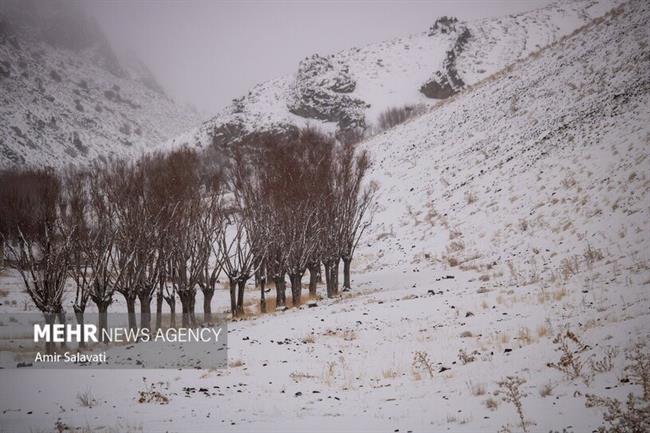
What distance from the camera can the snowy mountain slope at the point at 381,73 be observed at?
419 ft

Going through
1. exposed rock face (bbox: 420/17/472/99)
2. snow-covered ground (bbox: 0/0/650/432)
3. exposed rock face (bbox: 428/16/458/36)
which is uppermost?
exposed rock face (bbox: 428/16/458/36)

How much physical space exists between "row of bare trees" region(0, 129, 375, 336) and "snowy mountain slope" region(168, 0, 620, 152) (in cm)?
9637

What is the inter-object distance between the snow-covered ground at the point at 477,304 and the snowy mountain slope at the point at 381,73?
88752mm

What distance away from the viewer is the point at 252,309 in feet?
75.3

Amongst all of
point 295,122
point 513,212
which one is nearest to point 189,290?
point 513,212

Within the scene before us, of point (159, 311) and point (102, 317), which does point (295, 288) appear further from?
point (102, 317)

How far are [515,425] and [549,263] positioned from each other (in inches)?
566

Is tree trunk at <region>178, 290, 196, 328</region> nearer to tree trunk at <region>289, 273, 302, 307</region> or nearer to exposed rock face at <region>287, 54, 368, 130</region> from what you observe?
tree trunk at <region>289, 273, 302, 307</region>

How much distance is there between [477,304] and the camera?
47.1 feet

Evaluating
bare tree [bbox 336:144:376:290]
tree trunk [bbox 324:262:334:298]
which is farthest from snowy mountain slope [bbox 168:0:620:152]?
tree trunk [bbox 324:262:334:298]

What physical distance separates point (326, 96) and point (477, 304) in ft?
430

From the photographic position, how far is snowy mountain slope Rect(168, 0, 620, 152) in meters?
128

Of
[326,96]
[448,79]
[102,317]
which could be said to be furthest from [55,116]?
[102,317]

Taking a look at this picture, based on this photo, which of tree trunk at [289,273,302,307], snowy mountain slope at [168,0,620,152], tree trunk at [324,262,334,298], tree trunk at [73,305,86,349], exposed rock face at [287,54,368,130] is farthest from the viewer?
exposed rock face at [287,54,368,130]
